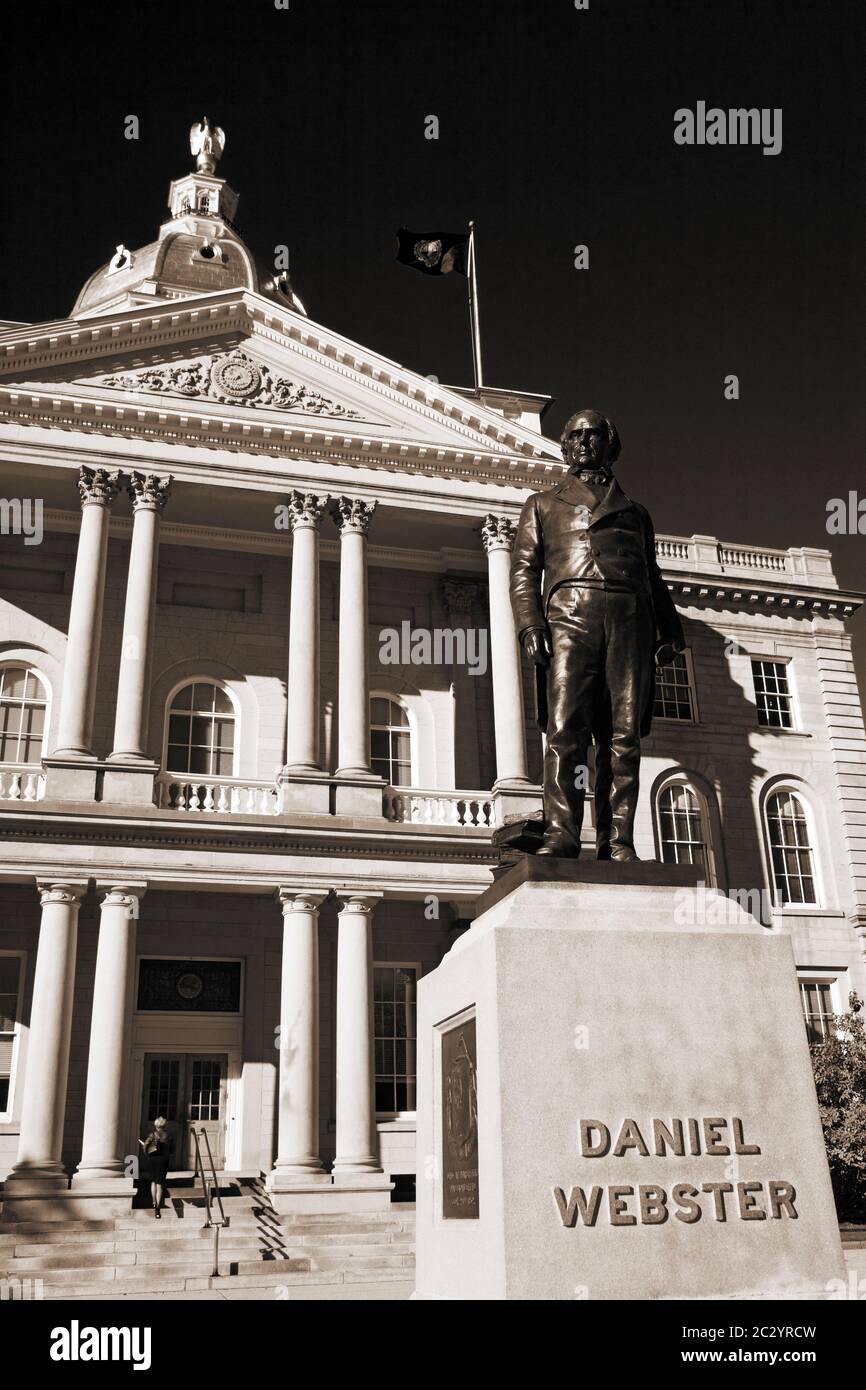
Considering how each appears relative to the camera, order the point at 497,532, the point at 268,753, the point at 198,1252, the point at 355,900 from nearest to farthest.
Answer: the point at 198,1252 → the point at 355,900 → the point at 268,753 → the point at 497,532

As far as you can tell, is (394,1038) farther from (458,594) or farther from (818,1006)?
(818,1006)

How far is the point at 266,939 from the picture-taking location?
26750 mm

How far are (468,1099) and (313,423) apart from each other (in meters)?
23.1

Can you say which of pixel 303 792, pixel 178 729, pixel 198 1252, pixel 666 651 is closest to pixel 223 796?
pixel 303 792

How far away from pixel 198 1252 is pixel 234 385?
18030 millimetres

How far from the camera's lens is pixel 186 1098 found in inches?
1001

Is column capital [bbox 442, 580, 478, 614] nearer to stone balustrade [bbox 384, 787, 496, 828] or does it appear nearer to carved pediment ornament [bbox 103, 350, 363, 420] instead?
carved pediment ornament [bbox 103, 350, 363, 420]

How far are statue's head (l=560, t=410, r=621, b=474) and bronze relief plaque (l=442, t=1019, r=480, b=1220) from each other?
132 inches

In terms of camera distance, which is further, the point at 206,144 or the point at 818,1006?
the point at 206,144

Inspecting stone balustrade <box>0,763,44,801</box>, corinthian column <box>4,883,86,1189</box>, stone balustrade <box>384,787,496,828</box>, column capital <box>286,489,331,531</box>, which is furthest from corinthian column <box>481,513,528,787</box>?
stone balustrade <box>0,763,44,801</box>

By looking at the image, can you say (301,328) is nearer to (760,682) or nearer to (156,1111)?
(760,682)

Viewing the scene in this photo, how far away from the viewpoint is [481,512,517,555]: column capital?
92.4 ft

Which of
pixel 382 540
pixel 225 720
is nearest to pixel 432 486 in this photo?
pixel 382 540

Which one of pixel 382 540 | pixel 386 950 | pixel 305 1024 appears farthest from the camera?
pixel 382 540
